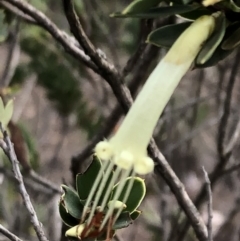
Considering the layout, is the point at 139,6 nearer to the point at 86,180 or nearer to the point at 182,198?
the point at 86,180

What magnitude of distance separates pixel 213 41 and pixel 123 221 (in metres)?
0.17

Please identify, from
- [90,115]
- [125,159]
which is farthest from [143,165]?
[90,115]

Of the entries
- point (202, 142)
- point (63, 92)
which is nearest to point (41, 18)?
point (63, 92)

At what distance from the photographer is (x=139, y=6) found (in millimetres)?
293

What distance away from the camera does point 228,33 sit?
12.0 inches

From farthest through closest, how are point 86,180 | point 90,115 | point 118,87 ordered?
point 90,115, point 118,87, point 86,180

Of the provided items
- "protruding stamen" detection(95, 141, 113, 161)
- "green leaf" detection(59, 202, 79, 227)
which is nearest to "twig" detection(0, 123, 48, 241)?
"green leaf" detection(59, 202, 79, 227)

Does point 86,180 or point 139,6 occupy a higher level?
point 139,6

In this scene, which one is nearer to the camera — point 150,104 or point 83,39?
point 150,104

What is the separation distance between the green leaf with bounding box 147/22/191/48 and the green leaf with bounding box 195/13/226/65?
0.03 m

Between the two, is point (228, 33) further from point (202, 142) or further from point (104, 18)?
point (202, 142)

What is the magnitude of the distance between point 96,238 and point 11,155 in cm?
12

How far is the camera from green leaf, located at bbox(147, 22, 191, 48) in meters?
0.32

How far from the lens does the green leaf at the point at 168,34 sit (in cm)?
32
